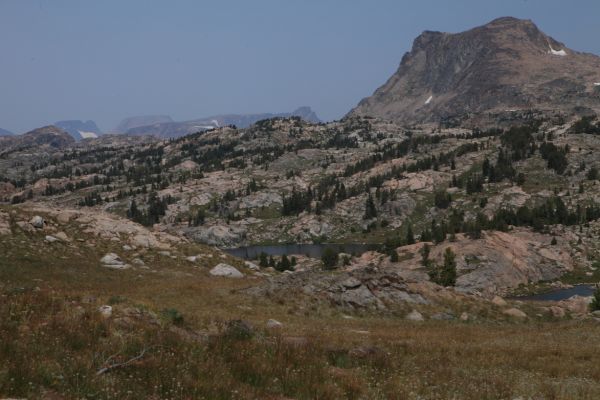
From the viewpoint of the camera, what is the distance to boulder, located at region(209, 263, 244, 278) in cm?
4527

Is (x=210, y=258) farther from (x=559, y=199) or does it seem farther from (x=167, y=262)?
(x=559, y=199)

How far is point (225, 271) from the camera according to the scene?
46.2 meters

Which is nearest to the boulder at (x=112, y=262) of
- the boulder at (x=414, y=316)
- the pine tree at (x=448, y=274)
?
the boulder at (x=414, y=316)

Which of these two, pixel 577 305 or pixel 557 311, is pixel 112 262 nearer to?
pixel 557 311

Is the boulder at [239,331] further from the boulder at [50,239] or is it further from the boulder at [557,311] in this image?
the boulder at [557,311]

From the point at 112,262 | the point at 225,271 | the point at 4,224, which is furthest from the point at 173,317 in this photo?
the point at 4,224

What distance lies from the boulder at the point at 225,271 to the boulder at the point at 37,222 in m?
17.1

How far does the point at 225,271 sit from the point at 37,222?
62.4 feet

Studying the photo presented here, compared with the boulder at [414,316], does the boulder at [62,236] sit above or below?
above

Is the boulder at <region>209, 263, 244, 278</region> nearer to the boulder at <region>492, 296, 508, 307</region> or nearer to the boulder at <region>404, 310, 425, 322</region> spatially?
the boulder at <region>404, 310, 425, 322</region>

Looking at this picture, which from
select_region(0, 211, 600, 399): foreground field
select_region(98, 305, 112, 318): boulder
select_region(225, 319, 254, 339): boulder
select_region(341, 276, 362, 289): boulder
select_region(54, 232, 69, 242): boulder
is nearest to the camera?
select_region(0, 211, 600, 399): foreground field

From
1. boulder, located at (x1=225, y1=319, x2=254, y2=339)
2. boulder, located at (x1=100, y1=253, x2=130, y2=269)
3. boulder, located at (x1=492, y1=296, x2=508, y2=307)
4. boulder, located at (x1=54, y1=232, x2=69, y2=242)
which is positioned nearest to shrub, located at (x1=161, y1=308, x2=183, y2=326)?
boulder, located at (x1=225, y1=319, x2=254, y2=339)

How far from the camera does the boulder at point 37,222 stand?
1651 inches

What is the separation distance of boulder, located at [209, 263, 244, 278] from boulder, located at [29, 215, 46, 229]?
56.3 feet
